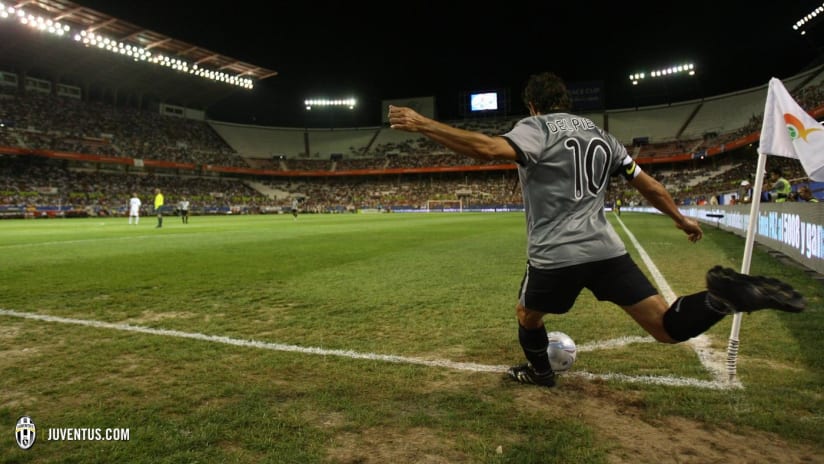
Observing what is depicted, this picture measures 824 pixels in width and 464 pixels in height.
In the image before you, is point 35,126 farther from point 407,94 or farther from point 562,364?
point 562,364

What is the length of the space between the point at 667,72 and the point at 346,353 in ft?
225

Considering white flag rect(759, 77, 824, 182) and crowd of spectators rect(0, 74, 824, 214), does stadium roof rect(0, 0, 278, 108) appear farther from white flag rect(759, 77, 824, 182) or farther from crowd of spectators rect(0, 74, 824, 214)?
white flag rect(759, 77, 824, 182)

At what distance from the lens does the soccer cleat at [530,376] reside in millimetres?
3355

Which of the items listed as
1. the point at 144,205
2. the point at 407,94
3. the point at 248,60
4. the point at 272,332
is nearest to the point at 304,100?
the point at 407,94

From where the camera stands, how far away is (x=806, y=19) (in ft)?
140

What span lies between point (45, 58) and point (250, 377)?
6196cm

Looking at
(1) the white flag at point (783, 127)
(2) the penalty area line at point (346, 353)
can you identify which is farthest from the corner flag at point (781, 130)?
(2) the penalty area line at point (346, 353)

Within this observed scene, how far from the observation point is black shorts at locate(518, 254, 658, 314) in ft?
9.43

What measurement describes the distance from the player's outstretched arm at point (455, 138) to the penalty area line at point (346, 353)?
74.7 inches

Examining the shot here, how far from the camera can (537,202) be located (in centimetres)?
295

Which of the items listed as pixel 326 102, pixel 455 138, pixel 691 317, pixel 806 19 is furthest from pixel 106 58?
pixel 806 19

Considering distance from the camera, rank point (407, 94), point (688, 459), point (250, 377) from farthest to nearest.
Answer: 1. point (407, 94)
2. point (250, 377)
3. point (688, 459)

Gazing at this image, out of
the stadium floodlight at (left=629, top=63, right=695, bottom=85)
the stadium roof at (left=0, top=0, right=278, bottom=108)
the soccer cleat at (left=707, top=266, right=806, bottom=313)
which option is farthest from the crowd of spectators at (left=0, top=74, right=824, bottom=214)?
the soccer cleat at (left=707, top=266, right=806, bottom=313)

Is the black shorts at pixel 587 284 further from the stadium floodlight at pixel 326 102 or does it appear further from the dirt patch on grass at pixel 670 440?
the stadium floodlight at pixel 326 102
